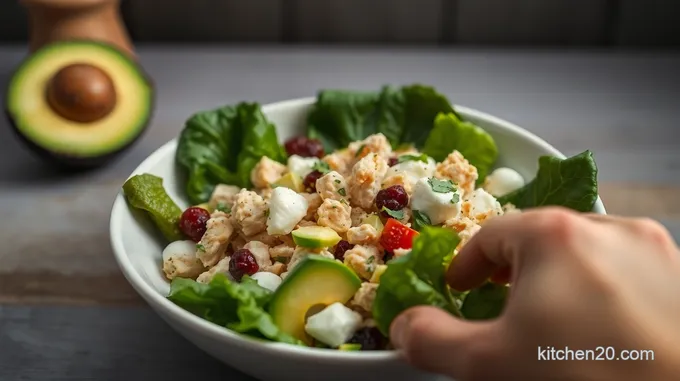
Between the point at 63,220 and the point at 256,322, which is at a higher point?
the point at 256,322

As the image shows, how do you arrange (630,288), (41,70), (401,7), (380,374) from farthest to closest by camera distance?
(401,7) → (41,70) → (380,374) → (630,288)

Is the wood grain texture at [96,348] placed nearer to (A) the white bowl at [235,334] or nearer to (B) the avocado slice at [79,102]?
(A) the white bowl at [235,334]

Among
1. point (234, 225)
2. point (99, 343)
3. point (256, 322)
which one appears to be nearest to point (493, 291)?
point (256, 322)

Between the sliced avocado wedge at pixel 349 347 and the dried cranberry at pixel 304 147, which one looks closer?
the sliced avocado wedge at pixel 349 347

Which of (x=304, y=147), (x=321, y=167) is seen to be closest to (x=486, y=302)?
(x=321, y=167)

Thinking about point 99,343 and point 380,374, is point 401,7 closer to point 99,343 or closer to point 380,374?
point 99,343

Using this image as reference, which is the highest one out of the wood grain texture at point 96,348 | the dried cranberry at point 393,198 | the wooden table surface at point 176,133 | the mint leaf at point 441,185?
the mint leaf at point 441,185

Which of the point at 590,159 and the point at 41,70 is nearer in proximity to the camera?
the point at 590,159

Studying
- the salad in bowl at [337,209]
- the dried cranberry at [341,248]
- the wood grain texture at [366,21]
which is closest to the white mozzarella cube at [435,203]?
the salad in bowl at [337,209]

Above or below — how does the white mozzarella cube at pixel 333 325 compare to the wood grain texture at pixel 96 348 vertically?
above
